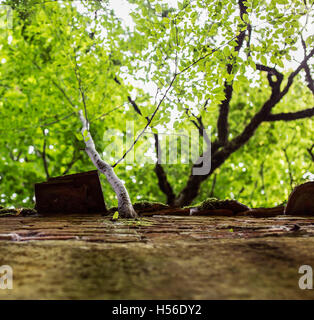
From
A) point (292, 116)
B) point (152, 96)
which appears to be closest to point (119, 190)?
point (152, 96)

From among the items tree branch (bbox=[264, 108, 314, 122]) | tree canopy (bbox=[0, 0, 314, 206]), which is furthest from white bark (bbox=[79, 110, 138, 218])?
tree branch (bbox=[264, 108, 314, 122])

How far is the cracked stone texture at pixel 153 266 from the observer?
895mm

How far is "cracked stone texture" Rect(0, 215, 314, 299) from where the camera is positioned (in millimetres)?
895

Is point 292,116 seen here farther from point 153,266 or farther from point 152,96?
point 153,266

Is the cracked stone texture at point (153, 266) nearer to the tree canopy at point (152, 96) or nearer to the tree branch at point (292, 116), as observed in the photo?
the tree canopy at point (152, 96)

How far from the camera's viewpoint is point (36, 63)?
9156 millimetres

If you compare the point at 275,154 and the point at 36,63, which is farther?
the point at 275,154

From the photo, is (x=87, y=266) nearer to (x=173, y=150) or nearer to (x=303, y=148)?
(x=173, y=150)

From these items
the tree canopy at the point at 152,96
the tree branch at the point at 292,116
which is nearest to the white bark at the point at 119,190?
the tree canopy at the point at 152,96

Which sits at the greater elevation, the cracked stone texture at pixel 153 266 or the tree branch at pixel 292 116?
the tree branch at pixel 292 116

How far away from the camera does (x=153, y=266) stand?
1.14 m

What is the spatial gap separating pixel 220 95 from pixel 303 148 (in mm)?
11453

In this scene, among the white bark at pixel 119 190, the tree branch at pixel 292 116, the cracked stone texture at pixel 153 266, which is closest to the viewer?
the cracked stone texture at pixel 153 266
